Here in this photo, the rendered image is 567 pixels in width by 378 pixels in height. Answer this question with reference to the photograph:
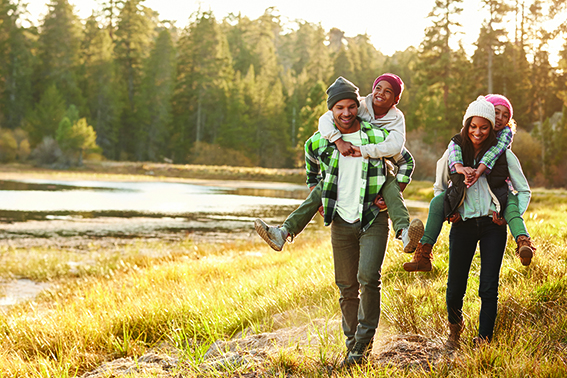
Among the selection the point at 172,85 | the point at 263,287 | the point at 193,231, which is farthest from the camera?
the point at 172,85

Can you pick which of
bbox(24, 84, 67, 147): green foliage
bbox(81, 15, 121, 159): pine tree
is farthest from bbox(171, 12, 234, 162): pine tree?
bbox(24, 84, 67, 147): green foliage

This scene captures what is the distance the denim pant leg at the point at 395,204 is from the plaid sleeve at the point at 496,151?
1.96ft

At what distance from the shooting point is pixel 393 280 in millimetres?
5363

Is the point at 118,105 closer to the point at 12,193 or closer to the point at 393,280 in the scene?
the point at 12,193

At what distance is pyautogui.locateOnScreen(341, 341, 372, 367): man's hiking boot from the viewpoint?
126 inches

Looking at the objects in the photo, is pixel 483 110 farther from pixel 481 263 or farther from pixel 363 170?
pixel 481 263

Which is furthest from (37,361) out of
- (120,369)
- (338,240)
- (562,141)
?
(562,141)

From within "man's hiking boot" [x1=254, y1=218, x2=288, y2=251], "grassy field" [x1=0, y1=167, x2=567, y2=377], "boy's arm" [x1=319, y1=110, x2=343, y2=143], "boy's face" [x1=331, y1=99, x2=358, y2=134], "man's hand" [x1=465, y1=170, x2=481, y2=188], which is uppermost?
"boy's face" [x1=331, y1=99, x2=358, y2=134]

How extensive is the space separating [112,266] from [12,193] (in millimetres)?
19671

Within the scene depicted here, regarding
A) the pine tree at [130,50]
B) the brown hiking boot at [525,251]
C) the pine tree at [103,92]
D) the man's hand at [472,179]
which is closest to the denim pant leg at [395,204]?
the man's hand at [472,179]

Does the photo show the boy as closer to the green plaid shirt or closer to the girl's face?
the green plaid shirt

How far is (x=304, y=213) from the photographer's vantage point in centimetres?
355

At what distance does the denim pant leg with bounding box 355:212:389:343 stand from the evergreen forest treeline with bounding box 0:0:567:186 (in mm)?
41621

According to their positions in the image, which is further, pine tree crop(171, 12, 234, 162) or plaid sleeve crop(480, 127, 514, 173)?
pine tree crop(171, 12, 234, 162)
